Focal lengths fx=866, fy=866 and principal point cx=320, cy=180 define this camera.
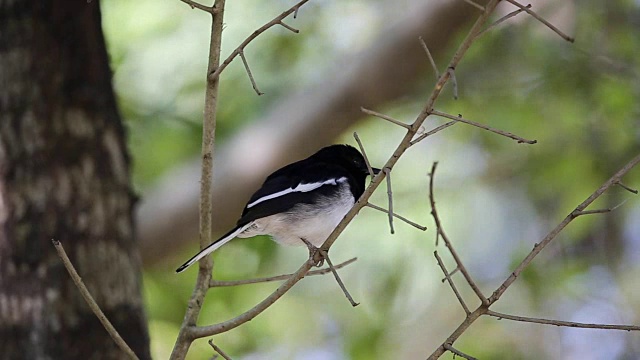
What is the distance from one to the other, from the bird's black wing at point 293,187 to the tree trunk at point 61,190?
23.3 inches

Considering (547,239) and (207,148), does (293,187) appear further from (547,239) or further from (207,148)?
(547,239)

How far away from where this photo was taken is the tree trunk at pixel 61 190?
333 cm

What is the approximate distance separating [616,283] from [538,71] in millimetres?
1627

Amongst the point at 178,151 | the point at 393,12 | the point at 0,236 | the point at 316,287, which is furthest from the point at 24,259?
the point at 393,12

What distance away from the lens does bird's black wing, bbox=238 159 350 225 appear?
3.50 metres

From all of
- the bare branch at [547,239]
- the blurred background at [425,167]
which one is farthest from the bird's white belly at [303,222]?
the blurred background at [425,167]

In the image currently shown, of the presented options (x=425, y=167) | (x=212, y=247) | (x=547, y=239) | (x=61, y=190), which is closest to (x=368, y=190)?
(x=547, y=239)

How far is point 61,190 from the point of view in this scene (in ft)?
11.5

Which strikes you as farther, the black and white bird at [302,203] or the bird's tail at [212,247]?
the black and white bird at [302,203]

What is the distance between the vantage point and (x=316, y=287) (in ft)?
22.5

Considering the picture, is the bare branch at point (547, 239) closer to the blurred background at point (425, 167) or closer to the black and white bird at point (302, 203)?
the black and white bird at point (302, 203)

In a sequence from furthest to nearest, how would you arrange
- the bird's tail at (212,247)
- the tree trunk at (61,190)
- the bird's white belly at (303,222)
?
the bird's white belly at (303,222) → the tree trunk at (61,190) → the bird's tail at (212,247)

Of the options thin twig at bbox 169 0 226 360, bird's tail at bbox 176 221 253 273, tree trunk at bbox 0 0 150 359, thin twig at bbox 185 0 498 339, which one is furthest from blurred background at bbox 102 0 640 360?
thin twig at bbox 185 0 498 339

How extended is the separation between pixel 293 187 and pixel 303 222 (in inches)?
6.2
